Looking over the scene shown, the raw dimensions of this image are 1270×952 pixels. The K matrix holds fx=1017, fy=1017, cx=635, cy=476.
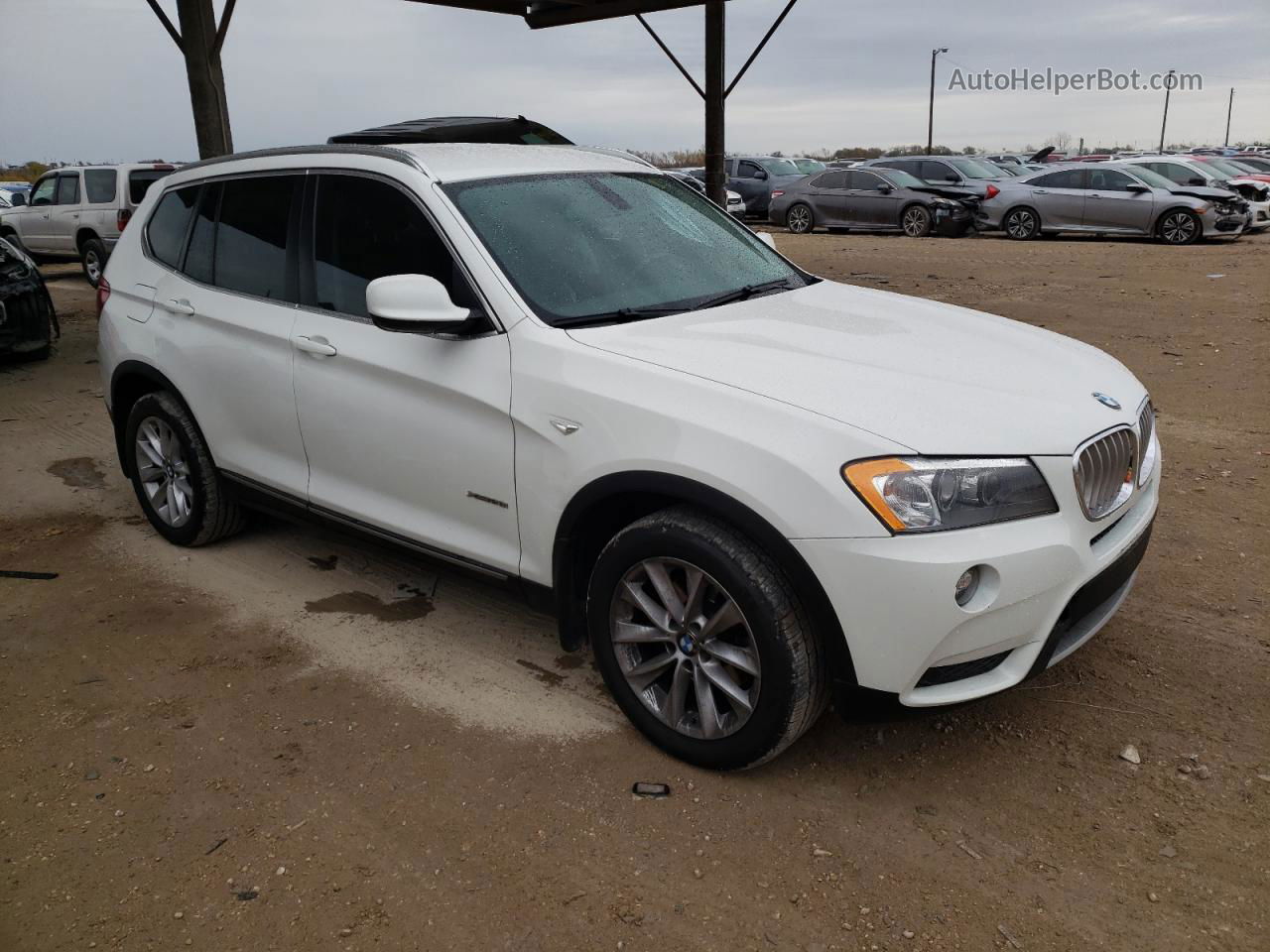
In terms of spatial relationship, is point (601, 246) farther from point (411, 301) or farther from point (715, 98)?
point (715, 98)

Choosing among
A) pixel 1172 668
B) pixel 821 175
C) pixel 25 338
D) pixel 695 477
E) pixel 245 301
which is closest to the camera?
pixel 695 477

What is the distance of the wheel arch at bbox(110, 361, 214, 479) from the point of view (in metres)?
4.55

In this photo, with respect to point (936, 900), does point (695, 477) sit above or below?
above

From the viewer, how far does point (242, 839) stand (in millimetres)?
2799

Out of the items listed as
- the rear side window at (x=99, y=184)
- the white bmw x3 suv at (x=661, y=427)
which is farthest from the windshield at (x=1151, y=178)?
the rear side window at (x=99, y=184)

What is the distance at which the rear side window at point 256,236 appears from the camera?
4.02m

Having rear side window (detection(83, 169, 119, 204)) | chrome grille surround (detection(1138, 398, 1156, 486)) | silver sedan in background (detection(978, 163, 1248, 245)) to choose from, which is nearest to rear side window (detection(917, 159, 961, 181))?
silver sedan in background (detection(978, 163, 1248, 245))

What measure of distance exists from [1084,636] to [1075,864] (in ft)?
2.04

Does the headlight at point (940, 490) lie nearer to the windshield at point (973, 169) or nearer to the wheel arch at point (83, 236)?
the wheel arch at point (83, 236)

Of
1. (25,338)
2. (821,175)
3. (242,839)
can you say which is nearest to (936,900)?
(242,839)

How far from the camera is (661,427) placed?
2795 millimetres

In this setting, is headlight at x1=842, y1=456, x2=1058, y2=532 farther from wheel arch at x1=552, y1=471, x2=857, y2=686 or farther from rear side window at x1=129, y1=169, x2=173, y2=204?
rear side window at x1=129, y1=169, x2=173, y2=204

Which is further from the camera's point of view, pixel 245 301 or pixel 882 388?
pixel 245 301

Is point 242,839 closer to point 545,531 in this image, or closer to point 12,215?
point 545,531
